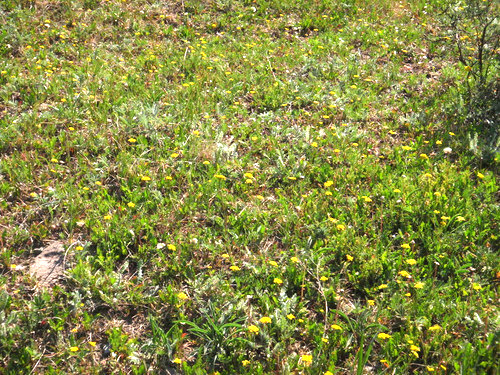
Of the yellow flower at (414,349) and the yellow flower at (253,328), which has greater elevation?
the yellow flower at (414,349)

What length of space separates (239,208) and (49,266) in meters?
1.69

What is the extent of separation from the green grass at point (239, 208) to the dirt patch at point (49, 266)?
0.08 m

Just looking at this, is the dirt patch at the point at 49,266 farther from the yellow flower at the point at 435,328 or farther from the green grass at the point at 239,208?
the yellow flower at the point at 435,328

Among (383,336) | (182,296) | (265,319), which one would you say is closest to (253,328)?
(265,319)

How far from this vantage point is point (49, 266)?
3.78 metres

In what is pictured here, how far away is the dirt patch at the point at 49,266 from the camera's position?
3.65 metres

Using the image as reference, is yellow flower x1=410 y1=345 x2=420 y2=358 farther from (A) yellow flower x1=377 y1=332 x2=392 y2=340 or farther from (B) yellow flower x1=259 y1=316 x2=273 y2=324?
(B) yellow flower x1=259 y1=316 x2=273 y2=324

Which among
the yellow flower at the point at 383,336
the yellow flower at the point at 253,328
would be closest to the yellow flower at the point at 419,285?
the yellow flower at the point at 383,336

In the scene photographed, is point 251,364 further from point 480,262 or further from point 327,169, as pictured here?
point 327,169

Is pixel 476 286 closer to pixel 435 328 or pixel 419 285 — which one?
pixel 419 285

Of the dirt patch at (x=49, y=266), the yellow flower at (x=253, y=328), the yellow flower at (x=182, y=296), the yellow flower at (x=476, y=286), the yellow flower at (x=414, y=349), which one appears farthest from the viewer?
the dirt patch at (x=49, y=266)

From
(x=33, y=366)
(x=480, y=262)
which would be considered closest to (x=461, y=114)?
(x=480, y=262)

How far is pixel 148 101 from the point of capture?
19.0ft

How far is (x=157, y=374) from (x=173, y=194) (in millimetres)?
1835
